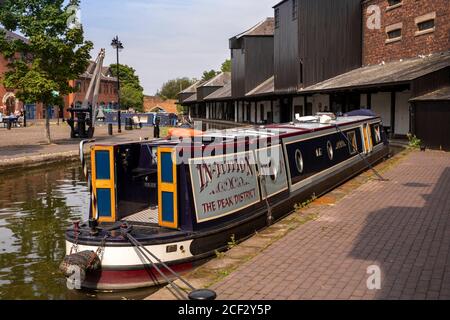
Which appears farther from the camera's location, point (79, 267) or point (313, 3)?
point (313, 3)

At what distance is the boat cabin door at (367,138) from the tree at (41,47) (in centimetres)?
1577

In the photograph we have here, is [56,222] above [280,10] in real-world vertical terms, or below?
below

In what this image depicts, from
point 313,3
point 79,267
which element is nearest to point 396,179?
point 79,267

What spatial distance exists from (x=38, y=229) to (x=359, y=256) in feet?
22.3

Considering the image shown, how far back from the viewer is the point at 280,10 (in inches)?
1373

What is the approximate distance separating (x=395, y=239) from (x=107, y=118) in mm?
48608

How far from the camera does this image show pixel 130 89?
97312mm

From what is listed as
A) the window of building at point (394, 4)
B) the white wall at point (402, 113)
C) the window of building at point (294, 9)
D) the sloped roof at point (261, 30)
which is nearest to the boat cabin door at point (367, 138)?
the white wall at point (402, 113)

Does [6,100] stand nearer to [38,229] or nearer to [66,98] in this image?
[66,98]

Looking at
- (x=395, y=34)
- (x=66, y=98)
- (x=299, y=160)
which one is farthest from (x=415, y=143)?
(x=66, y=98)

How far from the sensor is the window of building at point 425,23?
24.7m

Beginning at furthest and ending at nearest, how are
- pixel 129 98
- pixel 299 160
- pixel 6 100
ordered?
pixel 129 98, pixel 6 100, pixel 299 160
